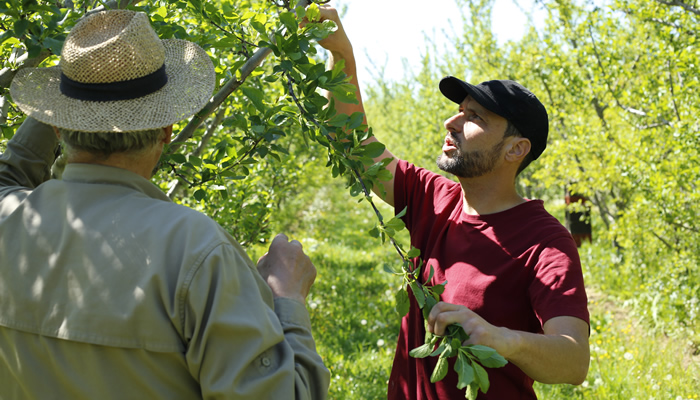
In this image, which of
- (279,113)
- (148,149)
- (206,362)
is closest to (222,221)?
(279,113)

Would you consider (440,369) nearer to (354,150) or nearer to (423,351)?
(423,351)

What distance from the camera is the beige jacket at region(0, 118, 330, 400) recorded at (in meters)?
1.13

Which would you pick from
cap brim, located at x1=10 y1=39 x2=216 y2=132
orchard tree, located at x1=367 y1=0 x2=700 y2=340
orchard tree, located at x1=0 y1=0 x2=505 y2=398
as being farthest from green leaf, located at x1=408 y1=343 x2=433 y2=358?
orchard tree, located at x1=367 y1=0 x2=700 y2=340

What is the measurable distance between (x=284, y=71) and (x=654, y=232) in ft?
16.7

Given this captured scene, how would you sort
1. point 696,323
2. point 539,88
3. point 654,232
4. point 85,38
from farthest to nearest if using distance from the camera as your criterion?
1. point 539,88
2. point 654,232
3. point 696,323
4. point 85,38

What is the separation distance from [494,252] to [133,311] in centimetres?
127

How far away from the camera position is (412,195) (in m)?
2.47

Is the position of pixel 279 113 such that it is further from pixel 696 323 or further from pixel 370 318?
pixel 696 323

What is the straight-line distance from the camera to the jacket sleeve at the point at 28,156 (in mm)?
1531

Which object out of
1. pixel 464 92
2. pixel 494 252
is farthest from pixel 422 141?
pixel 494 252

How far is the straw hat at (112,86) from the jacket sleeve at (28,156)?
0.20 meters

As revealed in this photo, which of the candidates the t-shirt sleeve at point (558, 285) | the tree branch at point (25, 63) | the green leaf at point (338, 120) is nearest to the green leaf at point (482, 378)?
the t-shirt sleeve at point (558, 285)

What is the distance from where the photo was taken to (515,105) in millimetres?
2199

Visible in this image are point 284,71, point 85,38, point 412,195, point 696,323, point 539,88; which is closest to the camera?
point 85,38
